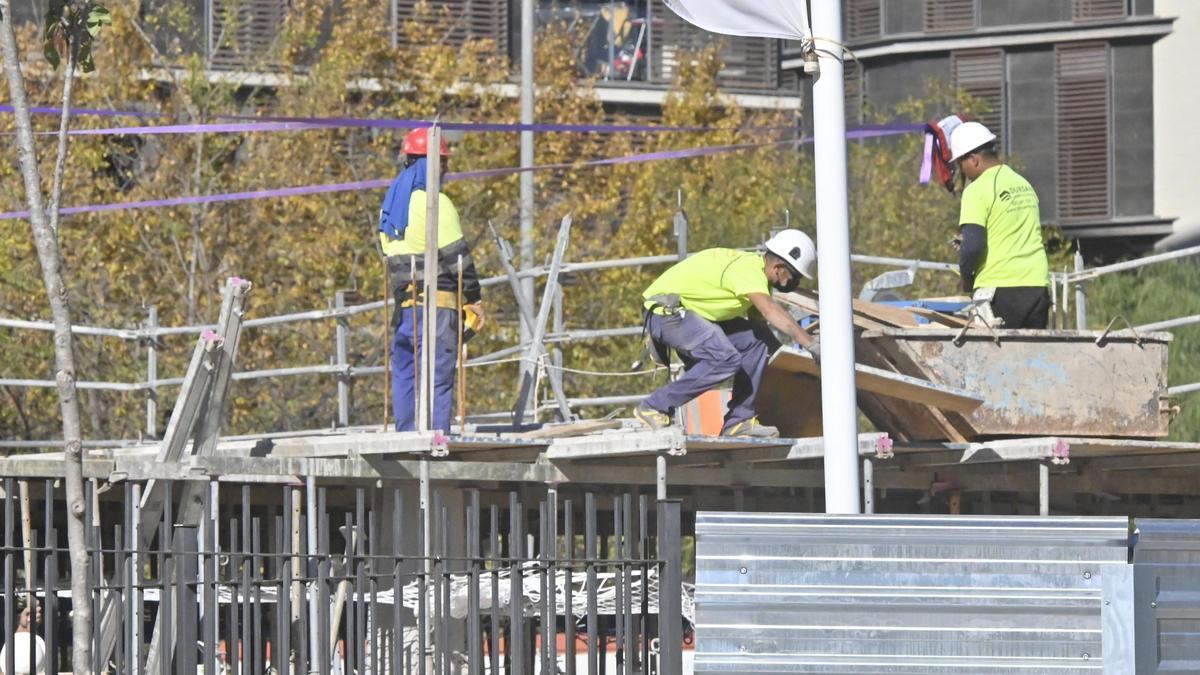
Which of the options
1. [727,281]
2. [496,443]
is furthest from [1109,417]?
[496,443]

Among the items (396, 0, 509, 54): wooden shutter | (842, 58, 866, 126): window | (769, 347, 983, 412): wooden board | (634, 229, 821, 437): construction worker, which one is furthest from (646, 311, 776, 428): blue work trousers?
(396, 0, 509, 54): wooden shutter

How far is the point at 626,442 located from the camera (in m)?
11.3

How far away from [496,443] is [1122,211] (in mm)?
32961

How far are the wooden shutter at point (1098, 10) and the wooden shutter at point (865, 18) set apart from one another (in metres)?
3.67

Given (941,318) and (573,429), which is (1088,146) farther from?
(941,318)

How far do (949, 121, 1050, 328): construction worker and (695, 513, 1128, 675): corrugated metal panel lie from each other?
5287mm

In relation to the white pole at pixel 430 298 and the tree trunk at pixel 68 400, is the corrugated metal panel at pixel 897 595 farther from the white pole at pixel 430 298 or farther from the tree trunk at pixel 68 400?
the white pole at pixel 430 298

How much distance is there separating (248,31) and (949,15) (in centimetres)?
1349

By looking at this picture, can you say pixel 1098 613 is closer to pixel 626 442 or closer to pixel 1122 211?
pixel 626 442

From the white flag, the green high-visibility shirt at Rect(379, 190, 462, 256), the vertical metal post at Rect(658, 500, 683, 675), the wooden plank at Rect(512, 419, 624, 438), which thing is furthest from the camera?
the wooden plank at Rect(512, 419, 624, 438)

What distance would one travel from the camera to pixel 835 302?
8578 mm

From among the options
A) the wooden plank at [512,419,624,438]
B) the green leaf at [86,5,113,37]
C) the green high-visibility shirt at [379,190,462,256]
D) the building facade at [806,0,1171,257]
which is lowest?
the wooden plank at [512,419,624,438]

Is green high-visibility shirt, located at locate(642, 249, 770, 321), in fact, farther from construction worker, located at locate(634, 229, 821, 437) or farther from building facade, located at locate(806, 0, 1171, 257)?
building facade, located at locate(806, 0, 1171, 257)

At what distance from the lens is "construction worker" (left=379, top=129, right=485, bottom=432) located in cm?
1223
